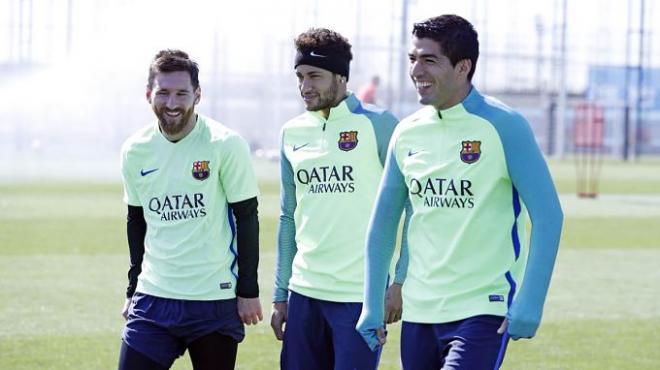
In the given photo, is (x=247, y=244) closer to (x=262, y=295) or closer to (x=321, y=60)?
(x=321, y=60)

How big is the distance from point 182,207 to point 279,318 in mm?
769

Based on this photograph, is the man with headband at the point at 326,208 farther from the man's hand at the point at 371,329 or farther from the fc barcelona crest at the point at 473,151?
the fc barcelona crest at the point at 473,151

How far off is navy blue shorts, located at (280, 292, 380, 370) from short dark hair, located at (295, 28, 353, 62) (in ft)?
3.81

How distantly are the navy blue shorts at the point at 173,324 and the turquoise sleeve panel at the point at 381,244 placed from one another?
0.99 meters

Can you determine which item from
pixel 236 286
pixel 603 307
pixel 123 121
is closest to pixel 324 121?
pixel 236 286

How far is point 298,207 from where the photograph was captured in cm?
612

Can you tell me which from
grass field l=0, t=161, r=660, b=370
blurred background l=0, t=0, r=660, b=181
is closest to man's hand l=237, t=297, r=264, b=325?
grass field l=0, t=161, r=660, b=370

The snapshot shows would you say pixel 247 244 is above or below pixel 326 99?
below

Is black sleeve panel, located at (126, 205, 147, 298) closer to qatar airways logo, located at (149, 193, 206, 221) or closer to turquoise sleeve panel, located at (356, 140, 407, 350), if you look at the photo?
qatar airways logo, located at (149, 193, 206, 221)

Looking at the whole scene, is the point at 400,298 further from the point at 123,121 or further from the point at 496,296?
the point at 123,121

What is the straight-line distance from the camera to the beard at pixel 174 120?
5.75m

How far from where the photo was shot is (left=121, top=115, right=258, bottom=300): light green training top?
5777 mm

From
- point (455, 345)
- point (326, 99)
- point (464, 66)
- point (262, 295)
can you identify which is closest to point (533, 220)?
point (455, 345)

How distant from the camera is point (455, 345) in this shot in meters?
4.68
